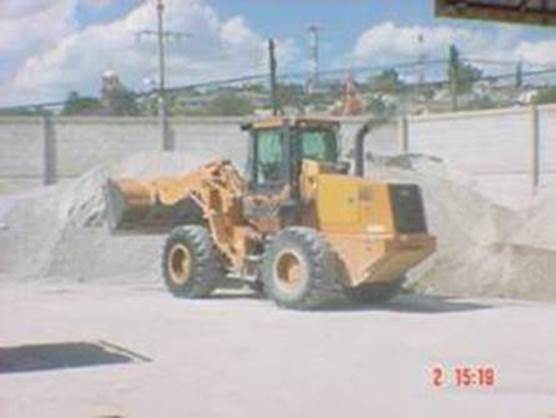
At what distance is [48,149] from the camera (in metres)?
37.1

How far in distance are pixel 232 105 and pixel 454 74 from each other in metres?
7.26

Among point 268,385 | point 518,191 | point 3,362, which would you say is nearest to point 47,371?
point 3,362

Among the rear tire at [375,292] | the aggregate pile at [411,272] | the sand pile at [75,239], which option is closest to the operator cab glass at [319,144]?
the rear tire at [375,292]

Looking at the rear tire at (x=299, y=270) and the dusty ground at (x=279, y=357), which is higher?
the rear tire at (x=299, y=270)

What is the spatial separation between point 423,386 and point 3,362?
401 centimetres

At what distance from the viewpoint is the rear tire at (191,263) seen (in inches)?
766

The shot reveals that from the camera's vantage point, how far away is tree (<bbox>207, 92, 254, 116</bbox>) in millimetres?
40719

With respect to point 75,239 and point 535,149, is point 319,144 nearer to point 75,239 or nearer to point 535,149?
point 75,239

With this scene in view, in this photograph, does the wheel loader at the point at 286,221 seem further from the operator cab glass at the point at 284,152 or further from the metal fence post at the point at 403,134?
the metal fence post at the point at 403,134

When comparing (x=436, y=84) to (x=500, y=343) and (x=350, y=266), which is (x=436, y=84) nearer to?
(x=350, y=266)

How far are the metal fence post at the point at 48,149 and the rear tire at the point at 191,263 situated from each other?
17631mm

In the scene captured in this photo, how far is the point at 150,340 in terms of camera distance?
14.1 metres
